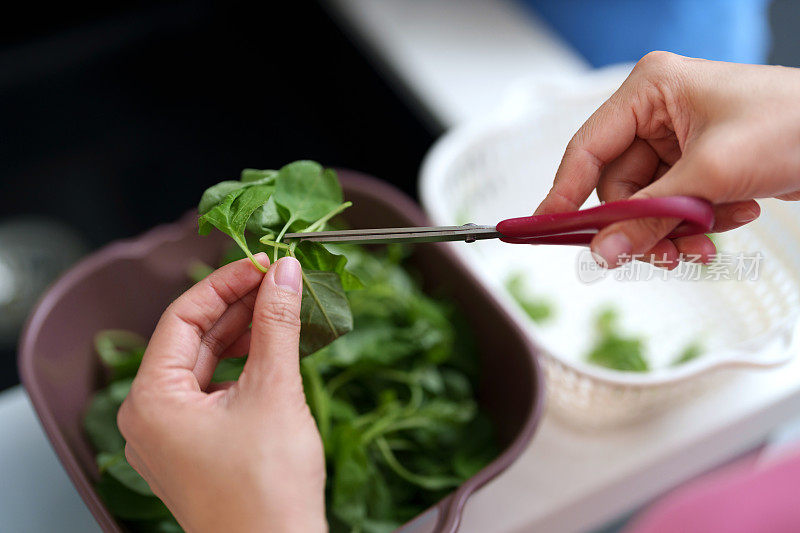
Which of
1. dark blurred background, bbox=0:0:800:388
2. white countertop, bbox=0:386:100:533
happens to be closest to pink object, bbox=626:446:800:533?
white countertop, bbox=0:386:100:533

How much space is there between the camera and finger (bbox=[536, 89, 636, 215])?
473 millimetres

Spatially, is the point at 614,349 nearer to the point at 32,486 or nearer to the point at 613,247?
the point at 613,247

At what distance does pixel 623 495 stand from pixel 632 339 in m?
0.17

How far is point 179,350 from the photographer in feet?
1.32

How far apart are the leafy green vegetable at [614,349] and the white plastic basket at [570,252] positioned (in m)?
0.02

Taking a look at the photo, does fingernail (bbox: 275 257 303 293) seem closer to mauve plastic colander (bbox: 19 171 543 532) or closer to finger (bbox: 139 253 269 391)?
finger (bbox: 139 253 269 391)

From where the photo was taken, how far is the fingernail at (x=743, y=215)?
0.46m

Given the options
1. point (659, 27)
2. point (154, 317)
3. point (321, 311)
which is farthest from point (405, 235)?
point (659, 27)

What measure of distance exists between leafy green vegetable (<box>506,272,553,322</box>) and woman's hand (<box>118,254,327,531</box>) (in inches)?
17.7

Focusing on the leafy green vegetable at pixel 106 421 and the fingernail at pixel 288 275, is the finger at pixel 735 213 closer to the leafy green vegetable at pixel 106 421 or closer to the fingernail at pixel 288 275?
the fingernail at pixel 288 275

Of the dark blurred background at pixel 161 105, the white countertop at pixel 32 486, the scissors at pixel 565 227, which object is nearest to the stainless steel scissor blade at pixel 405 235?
the scissors at pixel 565 227

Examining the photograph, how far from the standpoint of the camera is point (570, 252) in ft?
2.80

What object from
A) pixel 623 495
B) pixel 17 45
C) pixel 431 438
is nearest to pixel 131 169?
pixel 17 45

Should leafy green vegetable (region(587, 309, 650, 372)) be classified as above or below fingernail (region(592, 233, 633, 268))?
below
